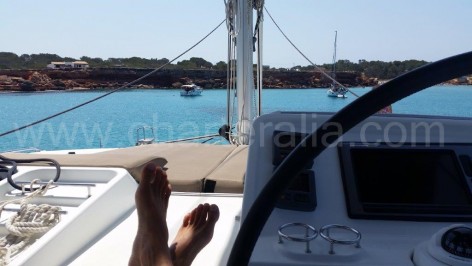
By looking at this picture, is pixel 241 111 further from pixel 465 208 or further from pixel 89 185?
pixel 465 208

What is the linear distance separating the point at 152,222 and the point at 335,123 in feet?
2.15

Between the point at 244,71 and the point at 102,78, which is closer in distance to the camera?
the point at 244,71

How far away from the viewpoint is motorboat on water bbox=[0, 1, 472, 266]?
1.44 feet

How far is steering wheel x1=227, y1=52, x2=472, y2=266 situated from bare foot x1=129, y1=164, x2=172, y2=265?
1.61 feet

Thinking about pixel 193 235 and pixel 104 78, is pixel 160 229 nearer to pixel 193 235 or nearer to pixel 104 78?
pixel 193 235

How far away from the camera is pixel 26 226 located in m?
1.22

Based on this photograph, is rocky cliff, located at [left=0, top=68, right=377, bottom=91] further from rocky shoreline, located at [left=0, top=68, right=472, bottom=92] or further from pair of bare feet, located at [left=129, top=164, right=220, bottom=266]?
pair of bare feet, located at [left=129, top=164, right=220, bottom=266]

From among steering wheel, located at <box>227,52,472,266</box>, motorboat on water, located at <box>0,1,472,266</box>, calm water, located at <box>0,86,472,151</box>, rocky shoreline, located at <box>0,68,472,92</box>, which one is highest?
steering wheel, located at <box>227,52,472,266</box>

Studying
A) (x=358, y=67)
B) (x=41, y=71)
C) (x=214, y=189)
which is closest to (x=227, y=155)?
(x=214, y=189)

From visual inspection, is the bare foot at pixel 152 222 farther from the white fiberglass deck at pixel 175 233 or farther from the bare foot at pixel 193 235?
the white fiberglass deck at pixel 175 233

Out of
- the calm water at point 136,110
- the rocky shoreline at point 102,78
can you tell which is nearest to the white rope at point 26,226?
the calm water at point 136,110

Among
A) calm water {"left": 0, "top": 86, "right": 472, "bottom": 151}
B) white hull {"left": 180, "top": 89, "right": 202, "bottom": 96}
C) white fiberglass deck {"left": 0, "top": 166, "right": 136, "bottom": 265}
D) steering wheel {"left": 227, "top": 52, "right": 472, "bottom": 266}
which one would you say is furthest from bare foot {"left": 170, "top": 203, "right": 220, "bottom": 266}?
white hull {"left": 180, "top": 89, "right": 202, "bottom": 96}

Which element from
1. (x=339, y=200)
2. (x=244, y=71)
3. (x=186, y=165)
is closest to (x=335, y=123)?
(x=339, y=200)

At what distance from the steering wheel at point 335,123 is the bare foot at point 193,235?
605 mm
